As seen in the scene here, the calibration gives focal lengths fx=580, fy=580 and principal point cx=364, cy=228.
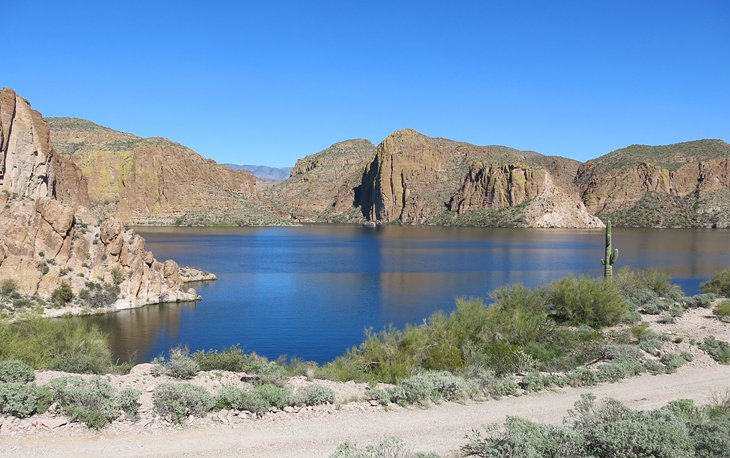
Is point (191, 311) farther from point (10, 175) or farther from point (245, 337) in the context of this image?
point (10, 175)

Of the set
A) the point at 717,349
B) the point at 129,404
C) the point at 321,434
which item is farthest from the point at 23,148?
the point at 717,349

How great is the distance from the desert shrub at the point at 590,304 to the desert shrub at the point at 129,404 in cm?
1883

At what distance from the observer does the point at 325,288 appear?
46.4 metres

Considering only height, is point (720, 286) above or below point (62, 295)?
above

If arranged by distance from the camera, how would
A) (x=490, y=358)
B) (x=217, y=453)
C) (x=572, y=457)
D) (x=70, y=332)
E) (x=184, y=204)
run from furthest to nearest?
(x=184, y=204) → (x=70, y=332) → (x=490, y=358) → (x=217, y=453) → (x=572, y=457)

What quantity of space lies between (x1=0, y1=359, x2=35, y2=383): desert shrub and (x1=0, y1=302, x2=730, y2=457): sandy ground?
37 cm

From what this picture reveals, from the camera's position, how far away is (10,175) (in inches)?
2007

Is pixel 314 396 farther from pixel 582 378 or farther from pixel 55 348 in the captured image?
pixel 55 348

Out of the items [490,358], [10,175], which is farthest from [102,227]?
[490,358]

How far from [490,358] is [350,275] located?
38.8 meters

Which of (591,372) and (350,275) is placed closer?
(591,372)

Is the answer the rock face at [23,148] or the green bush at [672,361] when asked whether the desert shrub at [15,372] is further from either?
the rock face at [23,148]

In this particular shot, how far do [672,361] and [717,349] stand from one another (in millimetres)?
2852

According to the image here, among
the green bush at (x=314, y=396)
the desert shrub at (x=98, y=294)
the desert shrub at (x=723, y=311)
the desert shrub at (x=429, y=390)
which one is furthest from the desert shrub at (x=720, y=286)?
the desert shrub at (x=98, y=294)
